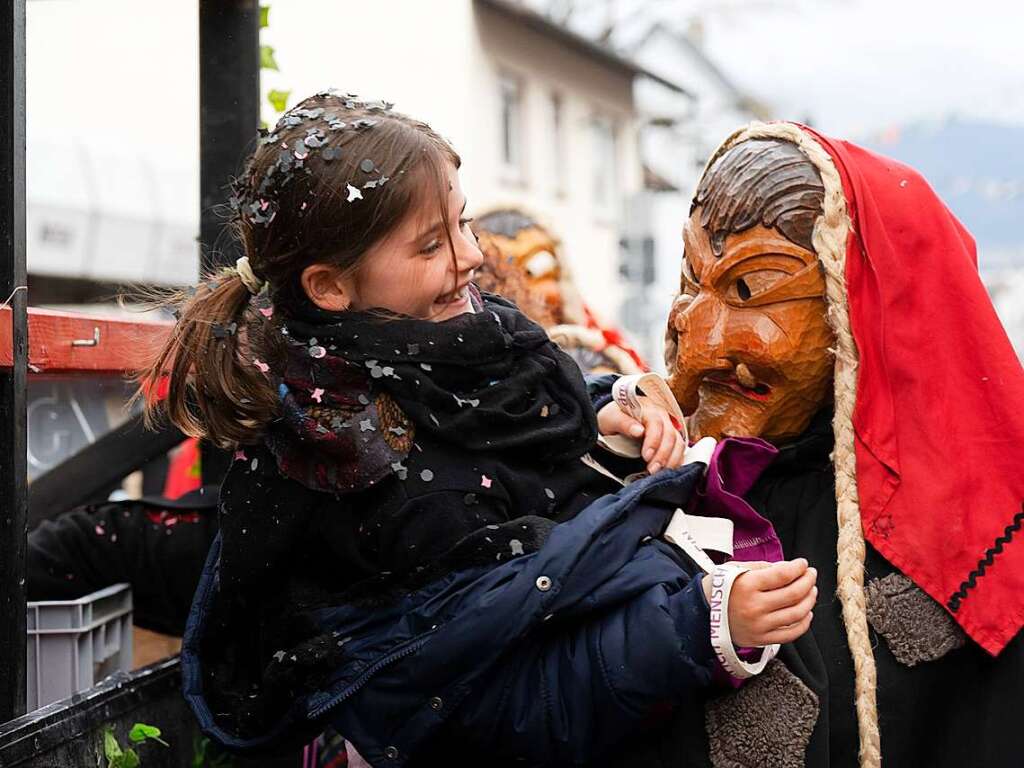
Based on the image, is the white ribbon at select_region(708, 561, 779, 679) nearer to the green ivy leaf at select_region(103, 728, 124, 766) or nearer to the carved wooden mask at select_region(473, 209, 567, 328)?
the green ivy leaf at select_region(103, 728, 124, 766)

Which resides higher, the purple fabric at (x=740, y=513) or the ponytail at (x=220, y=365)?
the ponytail at (x=220, y=365)

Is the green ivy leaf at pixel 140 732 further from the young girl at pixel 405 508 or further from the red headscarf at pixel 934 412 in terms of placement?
the red headscarf at pixel 934 412

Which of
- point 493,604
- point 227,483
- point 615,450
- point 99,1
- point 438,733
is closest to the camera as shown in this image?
point 493,604

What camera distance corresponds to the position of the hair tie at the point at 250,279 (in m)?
1.90

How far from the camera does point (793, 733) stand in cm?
175

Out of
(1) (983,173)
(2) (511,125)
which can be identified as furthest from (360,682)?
(2) (511,125)

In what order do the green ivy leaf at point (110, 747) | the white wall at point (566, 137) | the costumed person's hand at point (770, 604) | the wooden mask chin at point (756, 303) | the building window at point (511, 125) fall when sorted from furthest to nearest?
the building window at point (511, 125)
the white wall at point (566, 137)
the green ivy leaf at point (110, 747)
the wooden mask chin at point (756, 303)
the costumed person's hand at point (770, 604)

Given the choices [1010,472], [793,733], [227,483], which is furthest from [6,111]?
[1010,472]

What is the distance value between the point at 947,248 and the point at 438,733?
3.56ft

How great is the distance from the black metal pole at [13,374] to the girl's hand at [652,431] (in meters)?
0.88

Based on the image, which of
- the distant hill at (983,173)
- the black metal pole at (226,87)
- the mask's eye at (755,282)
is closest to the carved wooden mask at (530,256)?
the black metal pole at (226,87)

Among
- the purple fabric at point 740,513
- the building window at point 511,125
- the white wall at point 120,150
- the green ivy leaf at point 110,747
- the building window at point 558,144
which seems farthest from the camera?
the building window at point 558,144

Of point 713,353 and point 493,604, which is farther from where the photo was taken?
point 713,353

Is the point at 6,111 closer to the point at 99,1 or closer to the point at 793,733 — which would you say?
the point at 793,733
